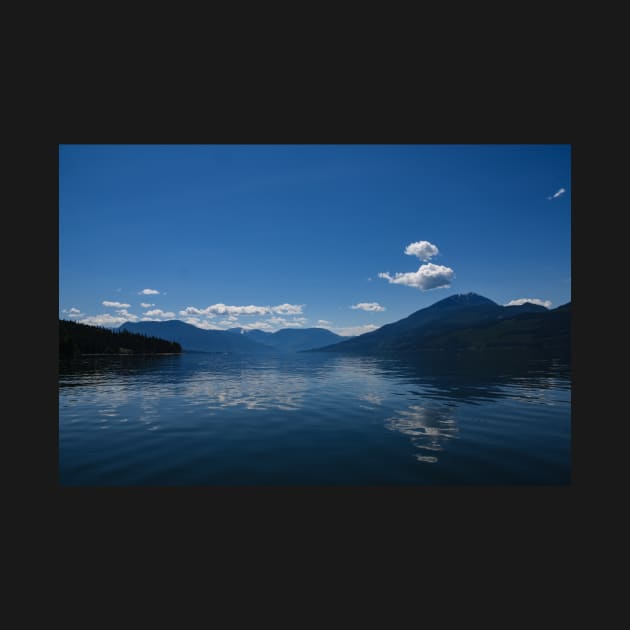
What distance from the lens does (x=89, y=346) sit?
19575 centimetres

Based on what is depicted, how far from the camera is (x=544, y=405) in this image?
30.3m

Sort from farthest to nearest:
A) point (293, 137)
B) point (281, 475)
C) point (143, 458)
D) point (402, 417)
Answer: point (402, 417) < point (143, 458) < point (293, 137) < point (281, 475)

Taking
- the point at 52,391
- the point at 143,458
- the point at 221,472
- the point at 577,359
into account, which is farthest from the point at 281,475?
the point at 577,359

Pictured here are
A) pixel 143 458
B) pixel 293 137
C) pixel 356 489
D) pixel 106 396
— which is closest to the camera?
pixel 356 489

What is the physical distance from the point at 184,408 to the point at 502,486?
26.7 m

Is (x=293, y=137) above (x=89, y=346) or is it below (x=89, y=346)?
above

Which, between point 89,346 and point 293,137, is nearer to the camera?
point 293,137

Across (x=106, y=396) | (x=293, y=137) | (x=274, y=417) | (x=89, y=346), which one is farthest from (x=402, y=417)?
(x=89, y=346)

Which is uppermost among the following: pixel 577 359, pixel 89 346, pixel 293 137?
pixel 293 137

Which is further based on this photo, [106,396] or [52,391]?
[106,396]

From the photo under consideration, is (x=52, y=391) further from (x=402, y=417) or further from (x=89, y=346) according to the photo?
(x=89, y=346)

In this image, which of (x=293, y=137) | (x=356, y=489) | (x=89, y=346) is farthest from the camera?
(x=89, y=346)

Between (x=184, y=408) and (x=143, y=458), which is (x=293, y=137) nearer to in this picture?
(x=143, y=458)

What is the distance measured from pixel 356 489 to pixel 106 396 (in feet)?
121
